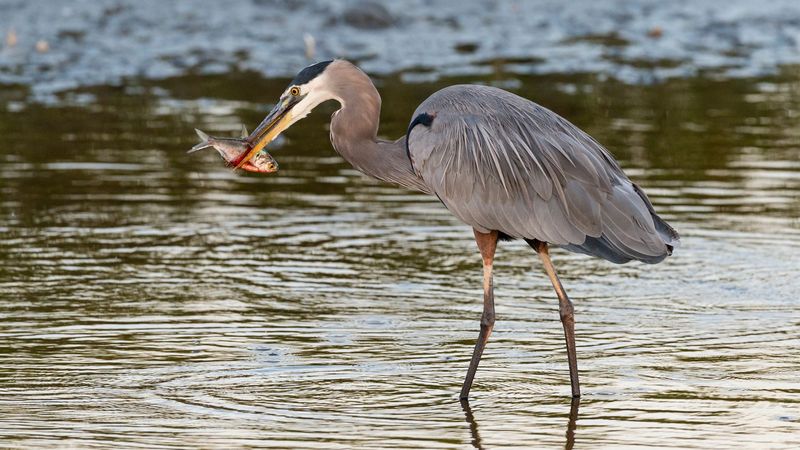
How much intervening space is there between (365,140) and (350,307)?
1.41m

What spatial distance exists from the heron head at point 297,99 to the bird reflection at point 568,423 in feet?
5.62

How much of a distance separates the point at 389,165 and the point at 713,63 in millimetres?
12726

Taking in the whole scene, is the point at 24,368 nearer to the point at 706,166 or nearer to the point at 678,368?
the point at 678,368

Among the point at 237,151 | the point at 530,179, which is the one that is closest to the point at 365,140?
the point at 237,151

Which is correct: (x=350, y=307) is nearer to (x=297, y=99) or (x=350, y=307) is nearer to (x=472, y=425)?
(x=297, y=99)

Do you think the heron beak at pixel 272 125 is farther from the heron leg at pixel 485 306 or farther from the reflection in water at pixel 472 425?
the reflection in water at pixel 472 425

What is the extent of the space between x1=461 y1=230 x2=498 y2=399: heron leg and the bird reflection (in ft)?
0.48

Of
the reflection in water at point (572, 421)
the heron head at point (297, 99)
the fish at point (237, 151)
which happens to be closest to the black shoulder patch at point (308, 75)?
the heron head at point (297, 99)

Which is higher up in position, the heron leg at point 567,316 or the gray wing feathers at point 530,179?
the gray wing feathers at point 530,179

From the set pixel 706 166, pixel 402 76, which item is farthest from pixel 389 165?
pixel 402 76

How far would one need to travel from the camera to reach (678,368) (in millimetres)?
7605

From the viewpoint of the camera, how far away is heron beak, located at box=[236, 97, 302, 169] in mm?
7766

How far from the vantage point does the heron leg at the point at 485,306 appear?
723 centimetres

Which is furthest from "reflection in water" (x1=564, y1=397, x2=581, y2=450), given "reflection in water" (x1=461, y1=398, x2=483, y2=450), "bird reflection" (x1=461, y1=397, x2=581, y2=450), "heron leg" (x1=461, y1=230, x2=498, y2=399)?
"heron leg" (x1=461, y1=230, x2=498, y2=399)
